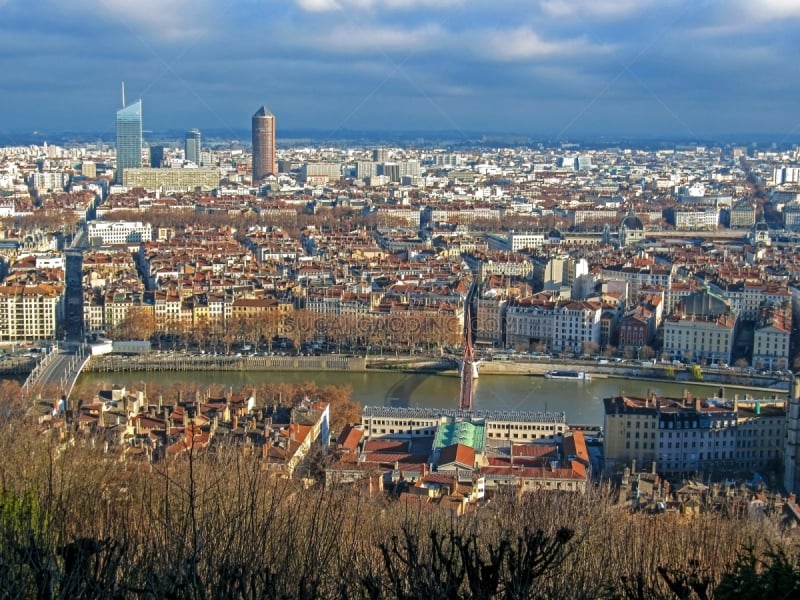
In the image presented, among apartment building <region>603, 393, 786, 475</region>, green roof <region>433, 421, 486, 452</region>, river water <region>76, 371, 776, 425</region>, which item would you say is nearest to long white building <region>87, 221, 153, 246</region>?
river water <region>76, 371, 776, 425</region>

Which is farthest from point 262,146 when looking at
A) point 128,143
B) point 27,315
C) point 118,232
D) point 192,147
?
point 27,315

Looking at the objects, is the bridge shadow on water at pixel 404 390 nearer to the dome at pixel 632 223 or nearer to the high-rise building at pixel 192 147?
the dome at pixel 632 223

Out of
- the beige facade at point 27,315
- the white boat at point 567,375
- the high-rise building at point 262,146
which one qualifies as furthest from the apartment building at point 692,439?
the high-rise building at point 262,146

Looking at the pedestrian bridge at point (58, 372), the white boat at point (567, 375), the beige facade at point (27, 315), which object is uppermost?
the beige facade at point (27, 315)

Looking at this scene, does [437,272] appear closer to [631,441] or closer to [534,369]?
[534,369]

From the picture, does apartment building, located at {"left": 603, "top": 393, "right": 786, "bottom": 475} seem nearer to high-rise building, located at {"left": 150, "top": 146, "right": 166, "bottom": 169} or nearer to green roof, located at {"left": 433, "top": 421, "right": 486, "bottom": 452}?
green roof, located at {"left": 433, "top": 421, "right": 486, "bottom": 452}
